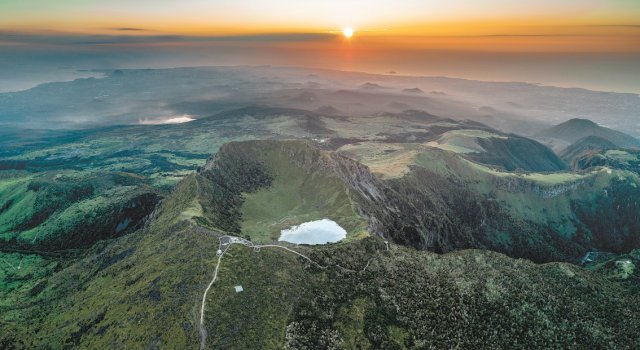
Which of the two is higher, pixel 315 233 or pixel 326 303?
pixel 326 303

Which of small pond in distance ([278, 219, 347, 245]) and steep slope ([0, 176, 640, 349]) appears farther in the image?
small pond in distance ([278, 219, 347, 245])

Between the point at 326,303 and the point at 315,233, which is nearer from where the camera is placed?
the point at 326,303

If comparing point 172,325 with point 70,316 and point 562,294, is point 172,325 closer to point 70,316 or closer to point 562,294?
point 70,316

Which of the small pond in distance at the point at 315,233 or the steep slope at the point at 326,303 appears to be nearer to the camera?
the steep slope at the point at 326,303

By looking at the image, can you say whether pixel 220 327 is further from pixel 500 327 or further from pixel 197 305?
pixel 500 327

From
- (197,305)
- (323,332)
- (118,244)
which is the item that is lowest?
(118,244)

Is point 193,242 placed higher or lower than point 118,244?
higher

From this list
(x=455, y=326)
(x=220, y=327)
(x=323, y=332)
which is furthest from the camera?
(x=455, y=326)

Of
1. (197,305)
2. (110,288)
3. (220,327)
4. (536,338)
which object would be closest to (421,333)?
(536,338)

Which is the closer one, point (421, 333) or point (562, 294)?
point (421, 333)

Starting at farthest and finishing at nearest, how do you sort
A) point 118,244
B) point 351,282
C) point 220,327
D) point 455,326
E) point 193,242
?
1. point 118,244
2. point 193,242
3. point 351,282
4. point 455,326
5. point 220,327
